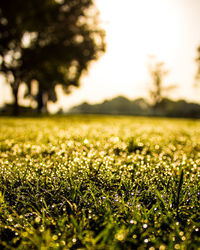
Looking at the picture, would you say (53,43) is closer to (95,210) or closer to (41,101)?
(41,101)

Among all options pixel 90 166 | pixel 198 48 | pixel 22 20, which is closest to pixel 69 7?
pixel 22 20

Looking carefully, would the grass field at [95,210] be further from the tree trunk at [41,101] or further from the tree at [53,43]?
the tree trunk at [41,101]

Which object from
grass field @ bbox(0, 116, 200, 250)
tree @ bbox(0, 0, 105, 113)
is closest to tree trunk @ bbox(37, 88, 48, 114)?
tree @ bbox(0, 0, 105, 113)

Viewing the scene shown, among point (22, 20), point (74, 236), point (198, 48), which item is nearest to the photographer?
point (74, 236)

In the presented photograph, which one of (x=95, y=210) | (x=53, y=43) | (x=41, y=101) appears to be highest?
(x=53, y=43)

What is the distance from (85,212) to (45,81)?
93.2 ft

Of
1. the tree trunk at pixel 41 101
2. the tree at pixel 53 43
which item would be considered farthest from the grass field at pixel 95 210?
the tree trunk at pixel 41 101

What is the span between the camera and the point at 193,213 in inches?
72.4

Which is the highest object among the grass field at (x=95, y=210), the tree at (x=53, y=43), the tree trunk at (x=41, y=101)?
the tree at (x=53, y=43)

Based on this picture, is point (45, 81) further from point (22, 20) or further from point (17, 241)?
point (17, 241)

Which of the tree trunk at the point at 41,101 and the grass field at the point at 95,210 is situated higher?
the tree trunk at the point at 41,101

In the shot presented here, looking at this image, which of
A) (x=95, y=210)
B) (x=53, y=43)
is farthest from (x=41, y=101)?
(x=95, y=210)

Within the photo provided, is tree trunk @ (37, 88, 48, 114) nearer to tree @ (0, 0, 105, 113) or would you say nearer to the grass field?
tree @ (0, 0, 105, 113)

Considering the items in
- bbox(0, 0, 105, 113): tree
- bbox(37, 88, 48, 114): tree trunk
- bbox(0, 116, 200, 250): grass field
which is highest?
bbox(0, 0, 105, 113): tree
